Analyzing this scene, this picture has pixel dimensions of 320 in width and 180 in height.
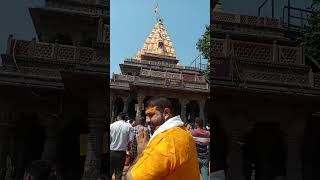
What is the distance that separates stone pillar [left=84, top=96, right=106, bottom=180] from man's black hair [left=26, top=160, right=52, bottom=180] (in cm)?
34

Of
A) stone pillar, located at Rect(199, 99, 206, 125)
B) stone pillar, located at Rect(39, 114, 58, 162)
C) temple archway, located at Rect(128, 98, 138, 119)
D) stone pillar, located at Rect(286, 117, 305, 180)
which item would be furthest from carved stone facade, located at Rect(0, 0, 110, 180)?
stone pillar, located at Rect(286, 117, 305, 180)

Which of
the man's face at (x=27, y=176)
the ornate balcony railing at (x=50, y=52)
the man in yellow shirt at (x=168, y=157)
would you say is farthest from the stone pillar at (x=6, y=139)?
the man in yellow shirt at (x=168, y=157)

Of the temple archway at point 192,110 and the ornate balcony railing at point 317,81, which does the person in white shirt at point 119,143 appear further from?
the ornate balcony railing at point 317,81

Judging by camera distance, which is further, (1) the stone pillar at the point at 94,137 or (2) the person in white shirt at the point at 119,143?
(1) the stone pillar at the point at 94,137

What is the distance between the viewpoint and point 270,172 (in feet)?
13.4

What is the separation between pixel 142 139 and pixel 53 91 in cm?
117

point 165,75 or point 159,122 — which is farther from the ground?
point 165,75

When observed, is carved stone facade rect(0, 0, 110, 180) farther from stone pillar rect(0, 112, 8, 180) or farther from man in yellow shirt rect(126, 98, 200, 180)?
man in yellow shirt rect(126, 98, 200, 180)

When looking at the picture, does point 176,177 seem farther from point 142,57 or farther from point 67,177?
point 67,177

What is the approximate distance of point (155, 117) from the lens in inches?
98.7

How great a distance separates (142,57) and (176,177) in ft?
3.69

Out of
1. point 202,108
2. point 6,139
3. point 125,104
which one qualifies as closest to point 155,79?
point 125,104

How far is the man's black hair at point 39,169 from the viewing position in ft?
12.6

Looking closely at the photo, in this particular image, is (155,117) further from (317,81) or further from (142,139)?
(317,81)
